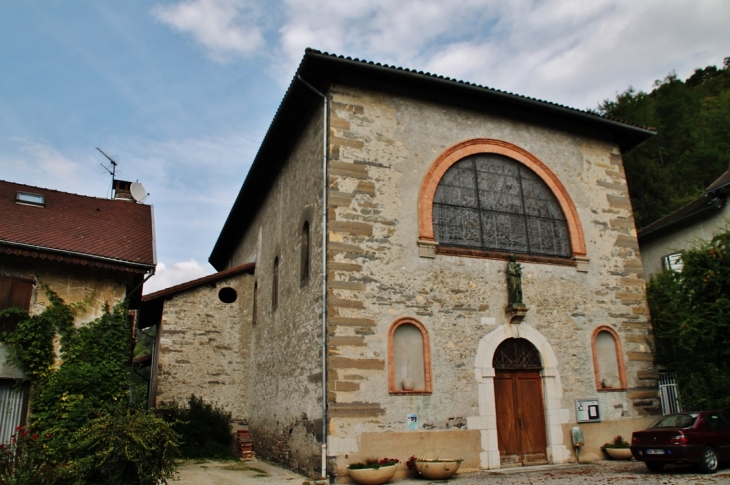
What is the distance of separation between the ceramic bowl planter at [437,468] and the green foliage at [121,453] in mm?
4086

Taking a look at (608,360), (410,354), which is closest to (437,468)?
(410,354)

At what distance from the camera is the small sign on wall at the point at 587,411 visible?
11430 millimetres

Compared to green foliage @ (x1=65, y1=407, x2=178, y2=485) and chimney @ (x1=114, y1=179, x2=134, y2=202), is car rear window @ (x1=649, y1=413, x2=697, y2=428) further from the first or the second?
chimney @ (x1=114, y1=179, x2=134, y2=202)

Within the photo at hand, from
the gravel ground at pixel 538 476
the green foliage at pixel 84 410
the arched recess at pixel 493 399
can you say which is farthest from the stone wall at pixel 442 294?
the green foliage at pixel 84 410

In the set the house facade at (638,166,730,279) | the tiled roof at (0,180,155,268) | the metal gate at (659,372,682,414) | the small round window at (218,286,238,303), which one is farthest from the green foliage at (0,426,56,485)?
the house facade at (638,166,730,279)

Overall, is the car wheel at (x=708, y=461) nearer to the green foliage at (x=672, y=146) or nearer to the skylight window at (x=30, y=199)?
the skylight window at (x=30, y=199)

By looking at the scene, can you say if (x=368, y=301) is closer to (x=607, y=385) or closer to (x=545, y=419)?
(x=545, y=419)

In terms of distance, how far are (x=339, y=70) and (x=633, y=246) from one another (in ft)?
27.0

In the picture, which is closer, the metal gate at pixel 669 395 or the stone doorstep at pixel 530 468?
the stone doorstep at pixel 530 468

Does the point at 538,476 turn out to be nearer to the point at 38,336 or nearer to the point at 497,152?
the point at 497,152

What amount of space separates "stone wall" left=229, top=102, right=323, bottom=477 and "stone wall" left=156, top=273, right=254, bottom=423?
489 mm

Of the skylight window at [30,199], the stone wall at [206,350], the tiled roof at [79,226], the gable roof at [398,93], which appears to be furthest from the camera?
the stone wall at [206,350]

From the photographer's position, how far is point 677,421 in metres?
10.1

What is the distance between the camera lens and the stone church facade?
33.3 feet
